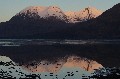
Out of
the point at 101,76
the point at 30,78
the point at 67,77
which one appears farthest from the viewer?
the point at 67,77

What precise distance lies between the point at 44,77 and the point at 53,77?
1.57 m

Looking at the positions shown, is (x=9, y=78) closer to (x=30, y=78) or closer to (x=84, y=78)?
(x=30, y=78)

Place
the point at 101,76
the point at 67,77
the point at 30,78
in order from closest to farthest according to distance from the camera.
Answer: the point at 101,76 < the point at 30,78 < the point at 67,77

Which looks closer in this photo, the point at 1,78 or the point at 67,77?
the point at 1,78

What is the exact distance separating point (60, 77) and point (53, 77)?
3.22ft

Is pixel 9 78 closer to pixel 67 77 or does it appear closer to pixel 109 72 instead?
pixel 67 77

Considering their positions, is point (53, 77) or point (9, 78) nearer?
point (9, 78)

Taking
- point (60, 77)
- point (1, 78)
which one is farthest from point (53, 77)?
point (1, 78)

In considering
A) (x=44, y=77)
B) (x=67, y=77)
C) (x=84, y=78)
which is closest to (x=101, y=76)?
(x=84, y=78)

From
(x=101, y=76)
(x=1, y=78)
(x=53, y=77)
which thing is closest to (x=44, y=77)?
(x=53, y=77)

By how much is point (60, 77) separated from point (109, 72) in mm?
7815

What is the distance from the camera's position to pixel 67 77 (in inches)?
1754

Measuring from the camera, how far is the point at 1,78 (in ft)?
133

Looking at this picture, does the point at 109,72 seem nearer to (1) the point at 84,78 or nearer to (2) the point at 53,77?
(1) the point at 84,78
